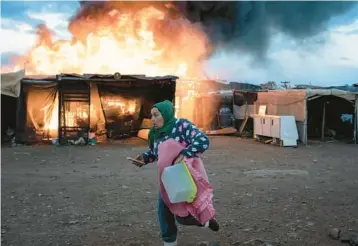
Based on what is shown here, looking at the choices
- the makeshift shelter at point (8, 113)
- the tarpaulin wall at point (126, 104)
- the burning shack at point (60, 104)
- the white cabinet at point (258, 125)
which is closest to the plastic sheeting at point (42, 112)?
the burning shack at point (60, 104)

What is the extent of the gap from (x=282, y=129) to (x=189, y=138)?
11.7 metres

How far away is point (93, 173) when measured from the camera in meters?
8.61

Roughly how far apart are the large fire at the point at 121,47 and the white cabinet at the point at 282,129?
8439 mm

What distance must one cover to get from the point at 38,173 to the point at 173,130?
5897 millimetres

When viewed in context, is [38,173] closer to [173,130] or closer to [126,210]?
[126,210]

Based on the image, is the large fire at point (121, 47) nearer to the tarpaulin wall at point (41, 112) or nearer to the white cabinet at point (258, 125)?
the tarpaulin wall at point (41, 112)

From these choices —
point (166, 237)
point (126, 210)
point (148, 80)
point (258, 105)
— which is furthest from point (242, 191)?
point (258, 105)

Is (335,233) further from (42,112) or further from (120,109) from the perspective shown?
(120,109)

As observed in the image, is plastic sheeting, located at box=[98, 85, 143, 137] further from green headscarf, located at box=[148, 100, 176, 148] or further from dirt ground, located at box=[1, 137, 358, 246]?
green headscarf, located at box=[148, 100, 176, 148]

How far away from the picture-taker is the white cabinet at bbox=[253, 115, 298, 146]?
1452 cm

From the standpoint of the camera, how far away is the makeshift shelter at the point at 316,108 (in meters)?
15.4

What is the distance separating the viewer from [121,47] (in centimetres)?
2239

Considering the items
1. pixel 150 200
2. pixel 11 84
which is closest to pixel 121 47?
pixel 11 84

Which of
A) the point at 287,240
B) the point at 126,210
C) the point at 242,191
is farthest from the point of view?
the point at 242,191
